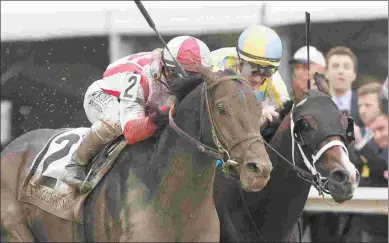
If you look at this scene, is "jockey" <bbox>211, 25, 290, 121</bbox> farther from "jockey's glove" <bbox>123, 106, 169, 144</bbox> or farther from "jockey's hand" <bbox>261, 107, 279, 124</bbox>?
"jockey's glove" <bbox>123, 106, 169, 144</bbox>

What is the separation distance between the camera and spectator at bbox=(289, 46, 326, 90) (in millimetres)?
8500

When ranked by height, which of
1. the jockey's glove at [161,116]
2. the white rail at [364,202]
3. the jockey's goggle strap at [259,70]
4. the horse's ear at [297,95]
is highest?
the jockey's goggle strap at [259,70]

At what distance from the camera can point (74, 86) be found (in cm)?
970

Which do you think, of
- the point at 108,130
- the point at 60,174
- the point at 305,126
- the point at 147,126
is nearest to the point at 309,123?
the point at 305,126

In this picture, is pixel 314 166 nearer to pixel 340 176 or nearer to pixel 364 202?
pixel 340 176

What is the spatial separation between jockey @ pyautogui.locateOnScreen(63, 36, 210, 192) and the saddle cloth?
2.7 inches

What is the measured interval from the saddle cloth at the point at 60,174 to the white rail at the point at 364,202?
3.06 meters

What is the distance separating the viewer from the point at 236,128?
523 cm

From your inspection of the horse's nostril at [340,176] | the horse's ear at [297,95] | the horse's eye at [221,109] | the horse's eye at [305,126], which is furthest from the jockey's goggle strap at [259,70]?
the horse's eye at [221,109]

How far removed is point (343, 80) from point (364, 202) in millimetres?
1103

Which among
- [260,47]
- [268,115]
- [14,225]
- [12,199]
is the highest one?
[260,47]

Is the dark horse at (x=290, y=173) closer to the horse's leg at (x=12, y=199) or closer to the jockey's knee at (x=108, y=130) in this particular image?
the jockey's knee at (x=108, y=130)

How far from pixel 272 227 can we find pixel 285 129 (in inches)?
25.0

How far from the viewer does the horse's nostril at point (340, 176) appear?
19.2 feet
